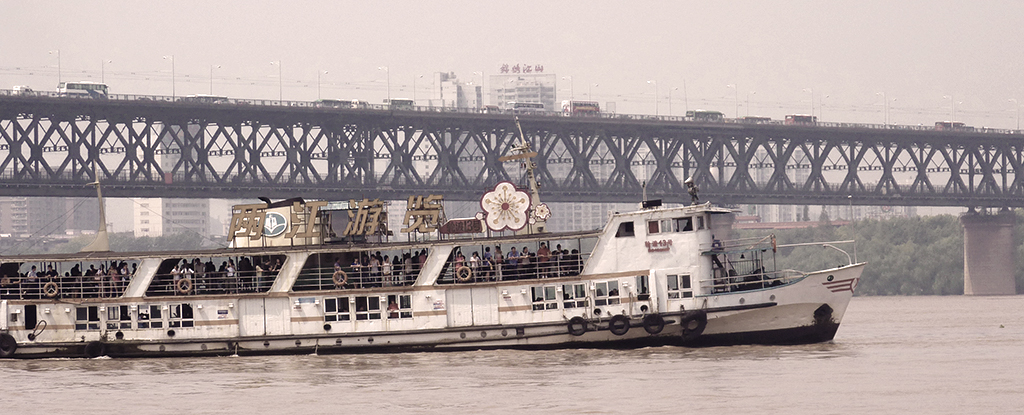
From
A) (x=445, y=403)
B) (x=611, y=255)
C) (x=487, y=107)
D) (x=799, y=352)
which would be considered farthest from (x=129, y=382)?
(x=487, y=107)

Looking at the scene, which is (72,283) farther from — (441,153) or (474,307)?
(441,153)

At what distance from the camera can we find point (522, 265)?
47500 millimetres

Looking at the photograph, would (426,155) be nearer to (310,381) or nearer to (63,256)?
(63,256)

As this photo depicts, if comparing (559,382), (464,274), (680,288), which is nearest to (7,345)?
(464,274)

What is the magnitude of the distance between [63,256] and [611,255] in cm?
2060

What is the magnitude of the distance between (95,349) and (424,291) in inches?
482

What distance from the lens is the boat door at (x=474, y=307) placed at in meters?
46.9

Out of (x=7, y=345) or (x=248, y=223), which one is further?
(x=248, y=223)

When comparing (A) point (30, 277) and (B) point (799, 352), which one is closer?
(B) point (799, 352)

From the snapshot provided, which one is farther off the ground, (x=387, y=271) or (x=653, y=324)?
(x=387, y=271)

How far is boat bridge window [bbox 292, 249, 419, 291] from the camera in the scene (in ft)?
159

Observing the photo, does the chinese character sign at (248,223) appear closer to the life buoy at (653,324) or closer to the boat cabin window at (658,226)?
the boat cabin window at (658,226)

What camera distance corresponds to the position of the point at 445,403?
34719mm

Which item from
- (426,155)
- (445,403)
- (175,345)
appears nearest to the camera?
(445,403)
